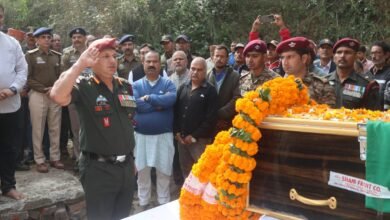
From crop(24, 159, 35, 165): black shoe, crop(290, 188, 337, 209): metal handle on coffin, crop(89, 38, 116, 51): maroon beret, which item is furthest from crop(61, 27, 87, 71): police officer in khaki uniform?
crop(290, 188, 337, 209): metal handle on coffin

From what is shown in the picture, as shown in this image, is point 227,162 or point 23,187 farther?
point 23,187

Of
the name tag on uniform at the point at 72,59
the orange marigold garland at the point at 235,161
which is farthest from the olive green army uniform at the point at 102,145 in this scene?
the name tag on uniform at the point at 72,59

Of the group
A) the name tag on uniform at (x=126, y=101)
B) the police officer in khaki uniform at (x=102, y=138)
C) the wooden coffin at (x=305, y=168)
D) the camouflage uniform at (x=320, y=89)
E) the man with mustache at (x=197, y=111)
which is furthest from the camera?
the man with mustache at (x=197, y=111)

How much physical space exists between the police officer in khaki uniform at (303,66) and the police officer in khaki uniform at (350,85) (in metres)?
0.40

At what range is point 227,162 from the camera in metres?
2.35

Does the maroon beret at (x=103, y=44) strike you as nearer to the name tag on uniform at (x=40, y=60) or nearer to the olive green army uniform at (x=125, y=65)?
the name tag on uniform at (x=40, y=60)

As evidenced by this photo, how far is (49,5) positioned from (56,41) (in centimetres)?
680

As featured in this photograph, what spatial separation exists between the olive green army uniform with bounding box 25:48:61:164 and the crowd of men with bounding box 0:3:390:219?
13mm

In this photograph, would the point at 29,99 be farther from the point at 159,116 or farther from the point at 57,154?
the point at 159,116

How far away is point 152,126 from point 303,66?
2.14 metres

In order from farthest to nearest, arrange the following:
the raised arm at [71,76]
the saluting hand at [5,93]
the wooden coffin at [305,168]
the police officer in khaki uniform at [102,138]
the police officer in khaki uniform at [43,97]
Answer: the police officer in khaki uniform at [43,97]
the saluting hand at [5,93]
the police officer in khaki uniform at [102,138]
the raised arm at [71,76]
the wooden coffin at [305,168]

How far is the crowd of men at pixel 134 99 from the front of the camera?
314cm

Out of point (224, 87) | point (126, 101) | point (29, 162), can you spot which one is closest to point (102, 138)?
point (126, 101)

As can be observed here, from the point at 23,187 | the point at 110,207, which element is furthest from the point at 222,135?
the point at 23,187
